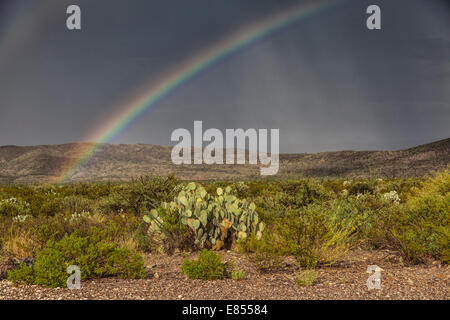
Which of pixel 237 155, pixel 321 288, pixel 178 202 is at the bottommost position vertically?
pixel 321 288

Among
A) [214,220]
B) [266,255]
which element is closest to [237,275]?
[266,255]

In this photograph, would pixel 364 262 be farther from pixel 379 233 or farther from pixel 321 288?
pixel 321 288

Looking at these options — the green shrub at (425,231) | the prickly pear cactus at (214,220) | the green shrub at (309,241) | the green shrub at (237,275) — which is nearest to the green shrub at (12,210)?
the prickly pear cactus at (214,220)

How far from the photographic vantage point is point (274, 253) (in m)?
8.31

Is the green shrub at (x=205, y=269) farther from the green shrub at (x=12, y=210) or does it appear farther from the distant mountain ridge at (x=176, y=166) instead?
the distant mountain ridge at (x=176, y=166)

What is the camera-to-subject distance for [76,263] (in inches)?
299

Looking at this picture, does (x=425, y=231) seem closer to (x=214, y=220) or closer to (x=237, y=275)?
(x=237, y=275)

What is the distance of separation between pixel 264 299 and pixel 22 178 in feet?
319

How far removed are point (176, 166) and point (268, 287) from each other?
105362 mm

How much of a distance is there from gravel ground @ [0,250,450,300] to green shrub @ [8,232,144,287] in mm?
154

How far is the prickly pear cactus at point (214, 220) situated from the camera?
10.5m

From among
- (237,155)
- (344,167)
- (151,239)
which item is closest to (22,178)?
(237,155)

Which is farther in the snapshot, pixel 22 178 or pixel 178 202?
pixel 22 178

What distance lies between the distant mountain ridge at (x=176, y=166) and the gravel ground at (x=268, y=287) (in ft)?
216
